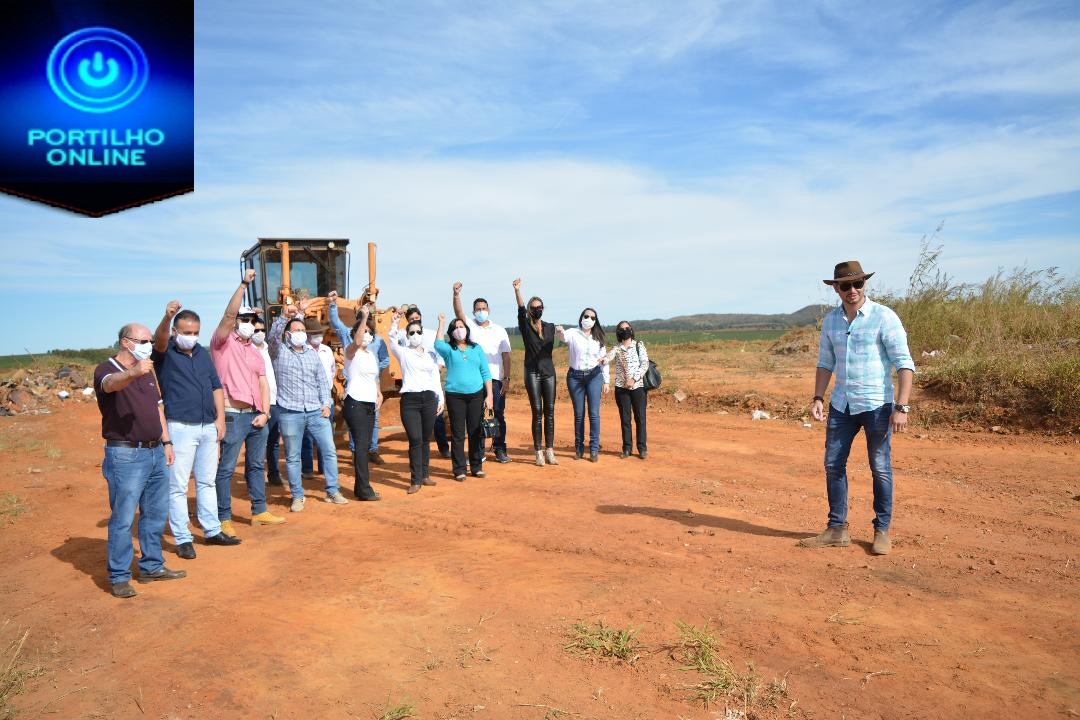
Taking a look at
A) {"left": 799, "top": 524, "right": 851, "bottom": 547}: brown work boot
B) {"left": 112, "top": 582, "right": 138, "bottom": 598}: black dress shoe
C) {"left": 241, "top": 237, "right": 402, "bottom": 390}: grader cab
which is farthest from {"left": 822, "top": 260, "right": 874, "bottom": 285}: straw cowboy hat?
{"left": 241, "top": 237, "right": 402, "bottom": 390}: grader cab

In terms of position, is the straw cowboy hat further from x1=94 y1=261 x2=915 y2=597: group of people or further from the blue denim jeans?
the blue denim jeans

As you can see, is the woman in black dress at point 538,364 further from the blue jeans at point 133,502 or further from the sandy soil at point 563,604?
the blue jeans at point 133,502

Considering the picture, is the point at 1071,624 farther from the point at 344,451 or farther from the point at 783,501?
the point at 344,451

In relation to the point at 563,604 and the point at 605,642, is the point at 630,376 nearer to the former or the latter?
the point at 563,604

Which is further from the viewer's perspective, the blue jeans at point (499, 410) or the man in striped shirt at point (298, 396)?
the blue jeans at point (499, 410)

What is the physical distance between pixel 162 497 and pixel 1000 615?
6007mm

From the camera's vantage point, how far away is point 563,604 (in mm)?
5277

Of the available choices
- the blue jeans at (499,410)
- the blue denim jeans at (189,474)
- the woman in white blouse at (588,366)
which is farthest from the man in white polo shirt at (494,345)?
the blue denim jeans at (189,474)

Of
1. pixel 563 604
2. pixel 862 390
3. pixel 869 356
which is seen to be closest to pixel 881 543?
pixel 862 390

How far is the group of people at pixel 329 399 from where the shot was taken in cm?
577

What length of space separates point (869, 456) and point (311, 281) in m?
11.1

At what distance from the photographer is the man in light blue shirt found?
19.8 feet

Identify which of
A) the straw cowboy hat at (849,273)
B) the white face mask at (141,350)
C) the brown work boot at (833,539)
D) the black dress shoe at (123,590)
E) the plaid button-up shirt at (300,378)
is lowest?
the black dress shoe at (123,590)

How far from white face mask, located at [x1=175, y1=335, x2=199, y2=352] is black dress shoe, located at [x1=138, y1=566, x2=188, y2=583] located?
176 cm
